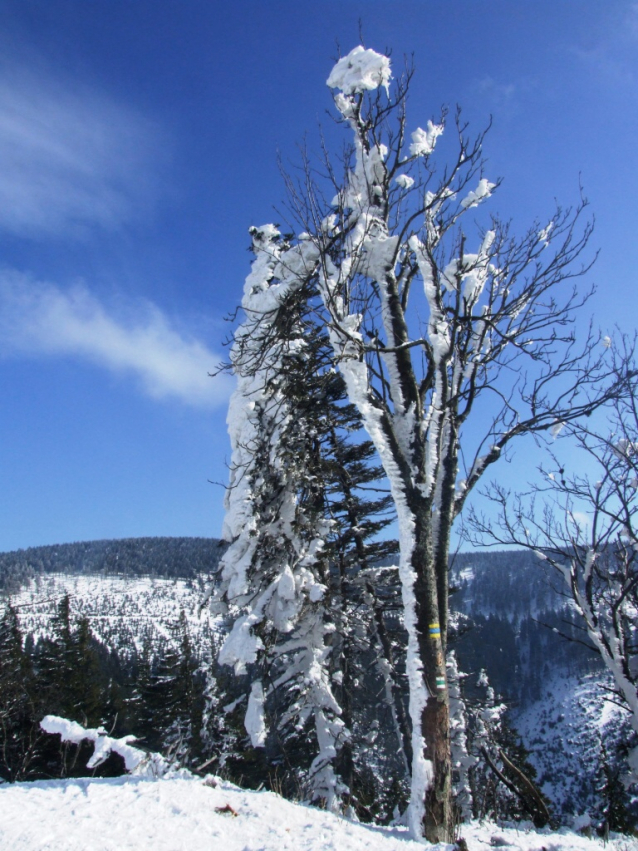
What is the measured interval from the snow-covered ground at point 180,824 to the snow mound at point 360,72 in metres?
8.12

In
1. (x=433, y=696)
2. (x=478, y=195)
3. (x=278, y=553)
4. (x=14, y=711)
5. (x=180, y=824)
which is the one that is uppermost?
(x=478, y=195)

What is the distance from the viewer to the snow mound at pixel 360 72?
5.99m

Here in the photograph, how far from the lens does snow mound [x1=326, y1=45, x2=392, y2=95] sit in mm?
5988

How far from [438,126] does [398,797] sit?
22.1 m

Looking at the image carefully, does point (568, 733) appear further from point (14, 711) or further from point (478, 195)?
point (478, 195)

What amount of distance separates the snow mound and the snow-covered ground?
8120 mm

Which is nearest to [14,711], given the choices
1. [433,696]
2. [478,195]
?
[433,696]

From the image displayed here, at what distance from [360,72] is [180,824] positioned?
830cm

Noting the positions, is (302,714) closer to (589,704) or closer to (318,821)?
(318,821)

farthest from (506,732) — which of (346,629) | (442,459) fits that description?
(442,459)

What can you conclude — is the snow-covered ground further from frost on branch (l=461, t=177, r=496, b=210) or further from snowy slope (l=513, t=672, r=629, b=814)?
snowy slope (l=513, t=672, r=629, b=814)

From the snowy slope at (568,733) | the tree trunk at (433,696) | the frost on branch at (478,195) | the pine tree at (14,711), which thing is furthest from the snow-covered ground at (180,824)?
the snowy slope at (568,733)

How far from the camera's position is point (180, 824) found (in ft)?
12.9

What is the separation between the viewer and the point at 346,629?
435 inches
